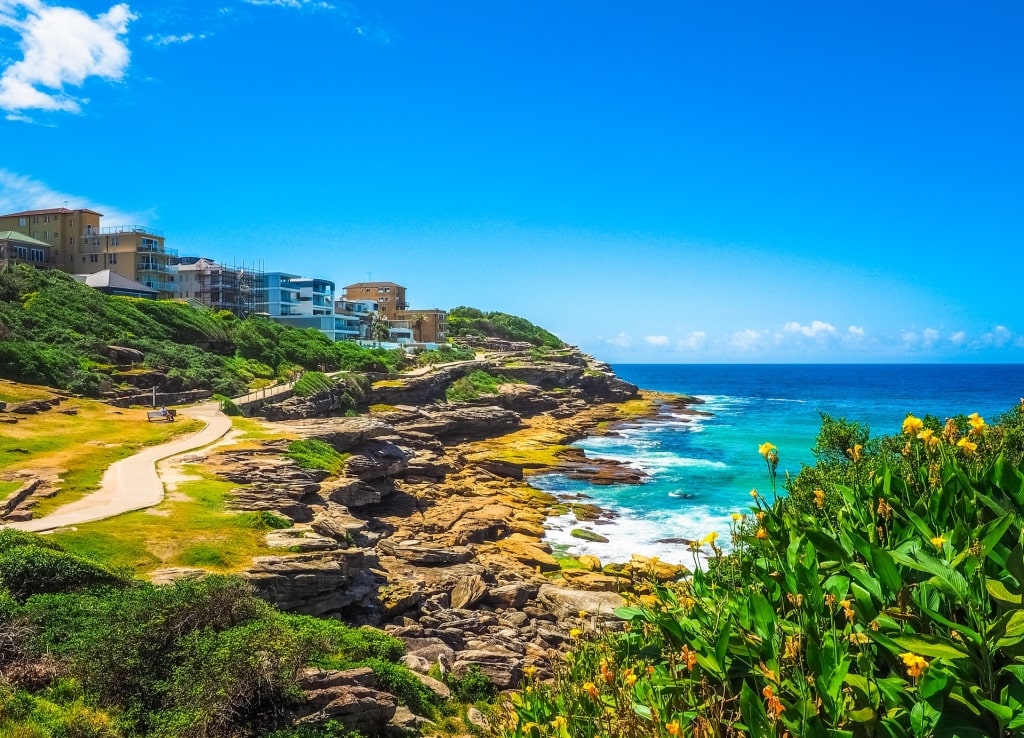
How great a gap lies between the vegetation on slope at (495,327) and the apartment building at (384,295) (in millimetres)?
10826

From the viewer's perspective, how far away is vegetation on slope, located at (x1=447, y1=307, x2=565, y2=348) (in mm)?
128250

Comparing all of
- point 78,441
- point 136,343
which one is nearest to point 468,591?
point 78,441

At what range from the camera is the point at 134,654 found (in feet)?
33.4

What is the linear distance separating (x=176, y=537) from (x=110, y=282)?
60.3m

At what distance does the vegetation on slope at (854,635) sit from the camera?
3533 millimetres

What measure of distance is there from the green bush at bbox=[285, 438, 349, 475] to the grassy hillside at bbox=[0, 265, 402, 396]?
1689 cm

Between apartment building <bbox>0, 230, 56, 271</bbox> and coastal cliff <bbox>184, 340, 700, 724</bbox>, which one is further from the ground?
apartment building <bbox>0, 230, 56, 271</bbox>

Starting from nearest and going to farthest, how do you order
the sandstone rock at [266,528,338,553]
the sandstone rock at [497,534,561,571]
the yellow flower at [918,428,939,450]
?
the yellow flower at [918,428,939,450] → the sandstone rock at [266,528,338,553] → the sandstone rock at [497,534,561,571]

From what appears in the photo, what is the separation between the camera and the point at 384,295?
12750 cm

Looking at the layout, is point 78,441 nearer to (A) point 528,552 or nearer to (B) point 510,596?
(A) point 528,552

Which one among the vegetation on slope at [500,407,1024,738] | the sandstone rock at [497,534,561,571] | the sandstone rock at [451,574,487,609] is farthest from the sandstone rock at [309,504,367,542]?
the vegetation on slope at [500,407,1024,738]

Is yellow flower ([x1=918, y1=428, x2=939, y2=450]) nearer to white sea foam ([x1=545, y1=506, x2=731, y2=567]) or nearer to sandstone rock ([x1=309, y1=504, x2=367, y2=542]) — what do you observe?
sandstone rock ([x1=309, y1=504, x2=367, y2=542])

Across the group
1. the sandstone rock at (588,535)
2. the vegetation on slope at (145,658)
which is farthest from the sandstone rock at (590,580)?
the vegetation on slope at (145,658)

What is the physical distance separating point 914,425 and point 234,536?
1782 cm
